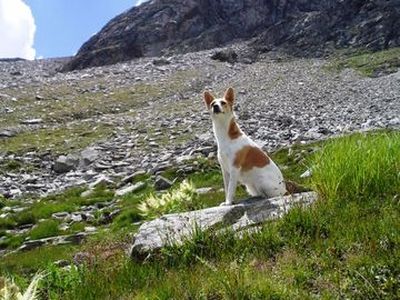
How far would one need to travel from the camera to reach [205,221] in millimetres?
9977

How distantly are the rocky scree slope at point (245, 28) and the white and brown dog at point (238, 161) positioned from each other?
80.0 meters

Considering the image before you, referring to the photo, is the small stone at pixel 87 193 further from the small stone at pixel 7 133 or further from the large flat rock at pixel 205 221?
the small stone at pixel 7 133

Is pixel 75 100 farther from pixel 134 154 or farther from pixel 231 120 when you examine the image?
pixel 231 120

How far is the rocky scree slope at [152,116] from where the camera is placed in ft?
95.3

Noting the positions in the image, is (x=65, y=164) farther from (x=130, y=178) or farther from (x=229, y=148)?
(x=229, y=148)

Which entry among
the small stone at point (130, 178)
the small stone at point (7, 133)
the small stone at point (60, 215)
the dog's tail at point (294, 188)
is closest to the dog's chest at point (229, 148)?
the dog's tail at point (294, 188)

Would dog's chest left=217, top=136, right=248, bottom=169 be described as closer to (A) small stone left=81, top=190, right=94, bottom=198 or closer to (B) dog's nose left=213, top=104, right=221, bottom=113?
(B) dog's nose left=213, top=104, right=221, bottom=113

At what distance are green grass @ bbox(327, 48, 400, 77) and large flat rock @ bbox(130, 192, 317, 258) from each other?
55.6 metres

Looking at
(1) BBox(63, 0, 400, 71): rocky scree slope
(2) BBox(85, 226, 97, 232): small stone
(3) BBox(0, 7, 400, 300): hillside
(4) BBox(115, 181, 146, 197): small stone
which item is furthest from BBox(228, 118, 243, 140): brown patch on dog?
(1) BBox(63, 0, 400, 71): rocky scree slope

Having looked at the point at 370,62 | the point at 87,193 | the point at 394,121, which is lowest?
the point at 394,121

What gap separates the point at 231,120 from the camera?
1205 centimetres

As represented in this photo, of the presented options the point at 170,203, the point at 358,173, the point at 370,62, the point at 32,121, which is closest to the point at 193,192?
the point at 170,203

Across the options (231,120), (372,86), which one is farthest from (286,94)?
(231,120)

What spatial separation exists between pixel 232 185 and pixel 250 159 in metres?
0.66
